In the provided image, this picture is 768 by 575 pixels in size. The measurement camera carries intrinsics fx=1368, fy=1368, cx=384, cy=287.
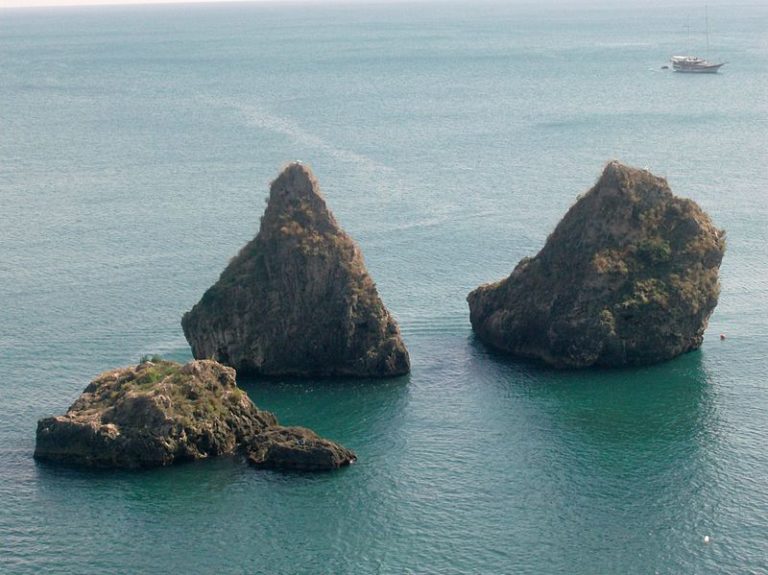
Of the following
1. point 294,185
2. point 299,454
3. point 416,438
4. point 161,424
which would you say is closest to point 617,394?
point 416,438

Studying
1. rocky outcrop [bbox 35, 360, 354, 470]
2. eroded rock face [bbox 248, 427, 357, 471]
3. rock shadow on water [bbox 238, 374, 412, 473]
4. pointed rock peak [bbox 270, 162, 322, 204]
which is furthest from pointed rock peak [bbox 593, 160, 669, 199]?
eroded rock face [bbox 248, 427, 357, 471]

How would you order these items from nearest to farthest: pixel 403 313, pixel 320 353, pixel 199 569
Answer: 1. pixel 199 569
2. pixel 320 353
3. pixel 403 313

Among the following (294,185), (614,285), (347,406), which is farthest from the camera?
(294,185)

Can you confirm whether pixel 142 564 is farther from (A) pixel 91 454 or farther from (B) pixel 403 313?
(B) pixel 403 313

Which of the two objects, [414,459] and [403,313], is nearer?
[414,459]

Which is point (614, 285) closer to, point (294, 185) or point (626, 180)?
point (626, 180)

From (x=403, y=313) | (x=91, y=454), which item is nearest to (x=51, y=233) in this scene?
(x=403, y=313)
